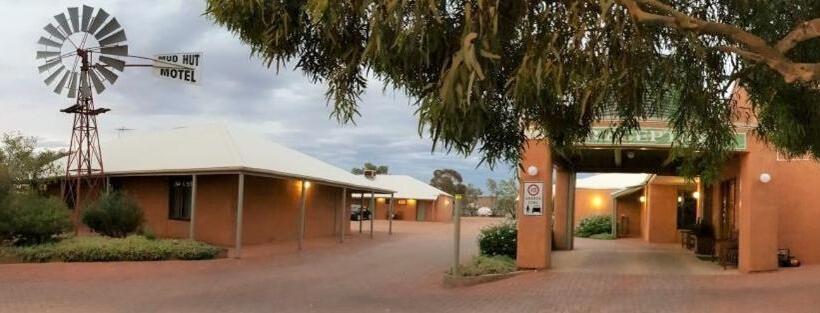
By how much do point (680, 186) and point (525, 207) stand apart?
47.2 feet

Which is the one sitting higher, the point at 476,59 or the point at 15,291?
the point at 476,59

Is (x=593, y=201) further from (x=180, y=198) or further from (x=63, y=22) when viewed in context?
(x=63, y=22)

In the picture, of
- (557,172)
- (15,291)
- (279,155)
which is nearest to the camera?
(15,291)

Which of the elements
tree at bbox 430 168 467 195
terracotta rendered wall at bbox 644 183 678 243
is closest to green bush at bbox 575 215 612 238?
terracotta rendered wall at bbox 644 183 678 243

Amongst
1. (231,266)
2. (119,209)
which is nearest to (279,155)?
(119,209)

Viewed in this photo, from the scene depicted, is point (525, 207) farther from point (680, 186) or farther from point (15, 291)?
point (680, 186)

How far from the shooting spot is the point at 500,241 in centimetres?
1823

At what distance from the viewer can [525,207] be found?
17188mm

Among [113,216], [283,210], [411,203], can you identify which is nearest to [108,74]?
[113,216]

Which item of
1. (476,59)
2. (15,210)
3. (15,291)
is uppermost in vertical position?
(476,59)

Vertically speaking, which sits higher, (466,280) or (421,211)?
(421,211)

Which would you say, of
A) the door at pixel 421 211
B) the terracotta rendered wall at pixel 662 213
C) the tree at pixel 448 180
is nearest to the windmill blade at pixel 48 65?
the terracotta rendered wall at pixel 662 213

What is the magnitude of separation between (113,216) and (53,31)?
5549 millimetres

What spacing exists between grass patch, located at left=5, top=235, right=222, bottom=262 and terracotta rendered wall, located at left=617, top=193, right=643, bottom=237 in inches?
862
